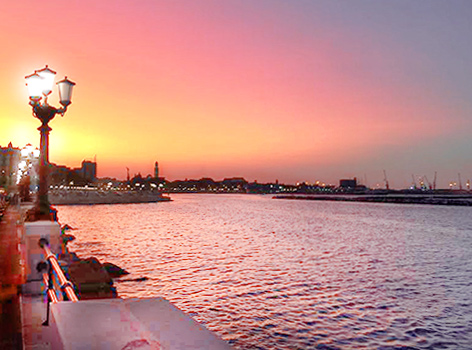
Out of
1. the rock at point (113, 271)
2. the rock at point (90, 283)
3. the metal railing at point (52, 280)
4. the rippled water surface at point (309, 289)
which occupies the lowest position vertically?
the rippled water surface at point (309, 289)

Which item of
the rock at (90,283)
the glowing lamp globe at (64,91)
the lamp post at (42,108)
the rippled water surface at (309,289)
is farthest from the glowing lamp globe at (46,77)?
the rippled water surface at (309,289)

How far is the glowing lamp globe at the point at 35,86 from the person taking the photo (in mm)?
10922

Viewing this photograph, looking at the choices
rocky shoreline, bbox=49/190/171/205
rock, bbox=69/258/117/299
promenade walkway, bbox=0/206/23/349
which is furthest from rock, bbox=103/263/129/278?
rocky shoreline, bbox=49/190/171/205

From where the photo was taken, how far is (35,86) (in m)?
11.0

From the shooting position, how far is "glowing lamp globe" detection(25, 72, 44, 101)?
10922 mm

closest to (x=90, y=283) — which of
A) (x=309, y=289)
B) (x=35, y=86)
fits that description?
(x=35, y=86)

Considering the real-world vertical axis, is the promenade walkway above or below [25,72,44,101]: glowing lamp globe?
below

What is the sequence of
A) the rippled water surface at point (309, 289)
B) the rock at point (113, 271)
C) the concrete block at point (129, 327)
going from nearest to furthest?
the concrete block at point (129, 327), the rippled water surface at point (309, 289), the rock at point (113, 271)

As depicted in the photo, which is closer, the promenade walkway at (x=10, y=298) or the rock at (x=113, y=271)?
the promenade walkway at (x=10, y=298)

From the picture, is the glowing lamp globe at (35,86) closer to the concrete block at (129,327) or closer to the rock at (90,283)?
the rock at (90,283)

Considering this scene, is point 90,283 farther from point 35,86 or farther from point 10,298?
point 35,86

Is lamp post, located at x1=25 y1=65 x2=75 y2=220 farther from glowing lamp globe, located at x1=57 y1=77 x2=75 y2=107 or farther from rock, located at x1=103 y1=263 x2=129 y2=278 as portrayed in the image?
rock, located at x1=103 y1=263 x2=129 y2=278

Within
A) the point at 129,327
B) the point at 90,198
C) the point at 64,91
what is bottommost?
the point at 90,198

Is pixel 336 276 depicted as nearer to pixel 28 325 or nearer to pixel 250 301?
pixel 250 301
